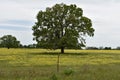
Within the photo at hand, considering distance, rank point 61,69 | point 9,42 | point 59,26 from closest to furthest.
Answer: point 61,69 → point 59,26 → point 9,42

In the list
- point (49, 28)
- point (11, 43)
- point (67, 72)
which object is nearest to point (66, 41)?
point (49, 28)

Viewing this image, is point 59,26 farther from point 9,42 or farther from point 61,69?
point 9,42

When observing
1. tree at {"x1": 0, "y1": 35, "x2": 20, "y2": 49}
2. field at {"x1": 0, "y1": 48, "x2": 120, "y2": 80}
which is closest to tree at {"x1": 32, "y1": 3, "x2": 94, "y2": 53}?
field at {"x1": 0, "y1": 48, "x2": 120, "y2": 80}

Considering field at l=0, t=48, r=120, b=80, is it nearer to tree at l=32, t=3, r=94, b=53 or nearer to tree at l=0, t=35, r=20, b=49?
tree at l=32, t=3, r=94, b=53

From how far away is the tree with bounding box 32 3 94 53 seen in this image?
68688 millimetres

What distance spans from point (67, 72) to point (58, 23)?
52363 millimetres

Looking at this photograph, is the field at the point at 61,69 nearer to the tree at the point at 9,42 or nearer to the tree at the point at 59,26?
the tree at the point at 59,26

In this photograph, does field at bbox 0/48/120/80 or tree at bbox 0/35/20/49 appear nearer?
field at bbox 0/48/120/80

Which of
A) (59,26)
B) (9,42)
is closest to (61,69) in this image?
(59,26)

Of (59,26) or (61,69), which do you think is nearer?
(61,69)

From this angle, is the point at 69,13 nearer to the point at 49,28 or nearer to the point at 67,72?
the point at 49,28

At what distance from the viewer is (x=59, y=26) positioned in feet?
230

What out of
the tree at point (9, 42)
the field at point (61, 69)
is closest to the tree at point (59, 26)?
the field at point (61, 69)

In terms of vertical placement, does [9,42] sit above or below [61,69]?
above
